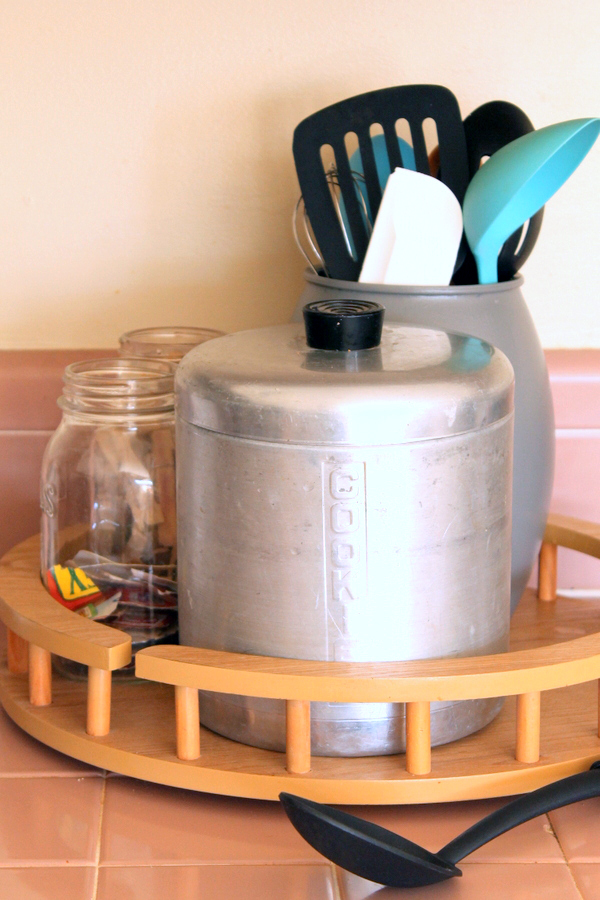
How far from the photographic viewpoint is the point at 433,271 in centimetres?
55

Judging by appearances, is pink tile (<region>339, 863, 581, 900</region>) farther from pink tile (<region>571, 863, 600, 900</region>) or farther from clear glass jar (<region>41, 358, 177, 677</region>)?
clear glass jar (<region>41, 358, 177, 677</region>)

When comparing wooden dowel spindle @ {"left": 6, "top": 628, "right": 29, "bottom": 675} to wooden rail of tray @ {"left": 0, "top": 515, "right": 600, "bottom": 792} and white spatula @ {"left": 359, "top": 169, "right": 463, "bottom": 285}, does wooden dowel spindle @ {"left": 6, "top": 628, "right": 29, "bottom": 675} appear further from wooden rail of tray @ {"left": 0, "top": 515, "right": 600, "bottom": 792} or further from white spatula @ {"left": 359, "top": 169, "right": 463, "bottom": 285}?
white spatula @ {"left": 359, "top": 169, "right": 463, "bottom": 285}

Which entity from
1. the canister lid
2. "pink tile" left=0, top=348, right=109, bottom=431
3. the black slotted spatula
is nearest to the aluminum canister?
the canister lid

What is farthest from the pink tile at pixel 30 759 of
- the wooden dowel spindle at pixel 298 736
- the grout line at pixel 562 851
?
the grout line at pixel 562 851

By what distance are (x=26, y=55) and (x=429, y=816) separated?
1.72ft

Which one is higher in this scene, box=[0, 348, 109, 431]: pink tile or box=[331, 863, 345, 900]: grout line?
A: box=[0, 348, 109, 431]: pink tile

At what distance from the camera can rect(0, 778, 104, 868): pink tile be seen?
0.43m

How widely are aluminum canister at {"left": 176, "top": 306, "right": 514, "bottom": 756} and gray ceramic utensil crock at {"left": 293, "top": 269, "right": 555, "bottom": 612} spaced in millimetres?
62

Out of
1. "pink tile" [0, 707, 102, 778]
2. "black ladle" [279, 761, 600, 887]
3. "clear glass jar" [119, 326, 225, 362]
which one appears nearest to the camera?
"black ladle" [279, 761, 600, 887]

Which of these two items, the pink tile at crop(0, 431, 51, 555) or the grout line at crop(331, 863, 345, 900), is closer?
the grout line at crop(331, 863, 345, 900)

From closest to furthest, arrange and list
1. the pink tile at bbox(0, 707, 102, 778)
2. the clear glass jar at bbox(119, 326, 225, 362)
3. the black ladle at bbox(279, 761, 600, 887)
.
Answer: the black ladle at bbox(279, 761, 600, 887), the pink tile at bbox(0, 707, 102, 778), the clear glass jar at bbox(119, 326, 225, 362)

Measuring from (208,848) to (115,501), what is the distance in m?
0.21

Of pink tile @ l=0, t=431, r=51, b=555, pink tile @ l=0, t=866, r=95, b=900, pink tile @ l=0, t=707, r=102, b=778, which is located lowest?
pink tile @ l=0, t=707, r=102, b=778

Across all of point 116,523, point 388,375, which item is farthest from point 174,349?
point 388,375
